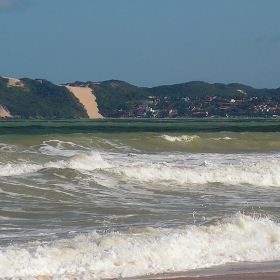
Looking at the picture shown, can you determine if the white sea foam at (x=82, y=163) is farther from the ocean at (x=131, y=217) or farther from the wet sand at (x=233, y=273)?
the wet sand at (x=233, y=273)

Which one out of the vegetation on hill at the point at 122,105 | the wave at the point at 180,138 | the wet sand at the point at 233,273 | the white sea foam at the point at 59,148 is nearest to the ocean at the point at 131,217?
the wet sand at the point at 233,273

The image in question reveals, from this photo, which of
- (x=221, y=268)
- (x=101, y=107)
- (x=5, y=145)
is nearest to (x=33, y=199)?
(x=221, y=268)

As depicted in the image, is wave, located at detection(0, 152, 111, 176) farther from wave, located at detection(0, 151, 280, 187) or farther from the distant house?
the distant house

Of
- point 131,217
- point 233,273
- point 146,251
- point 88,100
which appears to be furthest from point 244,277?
point 88,100

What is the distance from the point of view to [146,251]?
9977 millimetres

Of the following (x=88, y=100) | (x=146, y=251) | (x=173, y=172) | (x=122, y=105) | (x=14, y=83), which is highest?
(x=14, y=83)

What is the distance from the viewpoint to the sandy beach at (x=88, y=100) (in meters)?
172

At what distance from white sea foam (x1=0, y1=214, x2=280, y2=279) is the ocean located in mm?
15

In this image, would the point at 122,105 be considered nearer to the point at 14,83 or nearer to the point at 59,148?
the point at 14,83

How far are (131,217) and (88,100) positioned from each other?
555ft

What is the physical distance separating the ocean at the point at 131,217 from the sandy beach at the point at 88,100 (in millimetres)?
147608

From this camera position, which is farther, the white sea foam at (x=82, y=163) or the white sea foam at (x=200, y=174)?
the white sea foam at (x=82, y=163)

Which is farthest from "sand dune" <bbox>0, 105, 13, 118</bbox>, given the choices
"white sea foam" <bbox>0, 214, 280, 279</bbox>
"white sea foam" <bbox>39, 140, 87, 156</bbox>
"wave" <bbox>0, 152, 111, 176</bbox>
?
"white sea foam" <bbox>0, 214, 280, 279</bbox>

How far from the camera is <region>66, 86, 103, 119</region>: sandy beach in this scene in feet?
566
